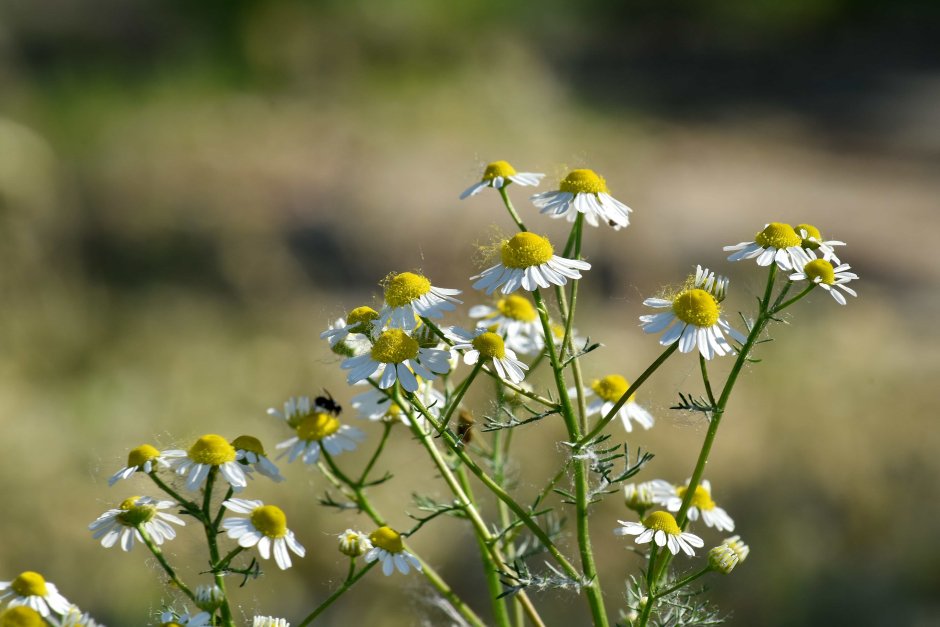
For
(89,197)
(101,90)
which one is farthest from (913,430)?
(101,90)

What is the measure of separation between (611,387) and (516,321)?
96mm

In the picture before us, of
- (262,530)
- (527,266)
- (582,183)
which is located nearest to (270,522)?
(262,530)

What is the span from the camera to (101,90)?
490 cm

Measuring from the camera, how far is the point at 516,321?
2.84 ft

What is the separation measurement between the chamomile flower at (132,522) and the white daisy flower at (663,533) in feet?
1.00

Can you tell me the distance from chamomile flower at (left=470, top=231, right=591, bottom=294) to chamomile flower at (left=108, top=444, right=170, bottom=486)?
0.81 feet

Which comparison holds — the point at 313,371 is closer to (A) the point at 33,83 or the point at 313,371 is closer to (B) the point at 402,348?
(B) the point at 402,348

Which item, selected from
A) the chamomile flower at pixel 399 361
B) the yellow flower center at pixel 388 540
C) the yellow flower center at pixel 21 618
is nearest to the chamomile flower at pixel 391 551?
the yellow flower center at pixel 388 540

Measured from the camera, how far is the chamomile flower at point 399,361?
0.67m

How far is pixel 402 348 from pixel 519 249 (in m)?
0.11

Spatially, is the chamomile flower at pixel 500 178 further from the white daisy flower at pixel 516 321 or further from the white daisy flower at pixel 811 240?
the white daisy flower at pixel 811 240

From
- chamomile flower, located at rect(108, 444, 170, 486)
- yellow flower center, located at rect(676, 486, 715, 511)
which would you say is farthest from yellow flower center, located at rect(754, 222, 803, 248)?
chamomile flower, located at rect(108, 444, 170, 486)

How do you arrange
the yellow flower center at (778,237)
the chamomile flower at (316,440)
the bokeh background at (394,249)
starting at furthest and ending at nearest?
the bokeh background at (394,249), the chamomile flower at (316,440), the yellow flower center at (778,237)

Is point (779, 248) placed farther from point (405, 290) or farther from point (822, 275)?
point (405, 290)
